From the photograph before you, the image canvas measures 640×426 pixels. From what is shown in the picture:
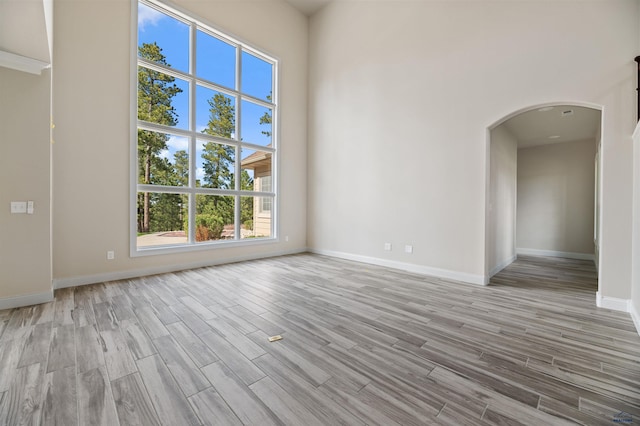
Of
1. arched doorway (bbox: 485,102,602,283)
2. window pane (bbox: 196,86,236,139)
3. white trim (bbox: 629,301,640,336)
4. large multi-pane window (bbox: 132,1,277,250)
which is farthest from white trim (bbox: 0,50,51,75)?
white trim (bbox: 629,301,640,336)

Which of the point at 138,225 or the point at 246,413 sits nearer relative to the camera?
the point at 246,413

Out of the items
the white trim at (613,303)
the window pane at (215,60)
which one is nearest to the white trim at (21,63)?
the window pane at (215,60)

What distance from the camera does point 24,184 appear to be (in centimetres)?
290

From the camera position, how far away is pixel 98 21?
365 centimetres

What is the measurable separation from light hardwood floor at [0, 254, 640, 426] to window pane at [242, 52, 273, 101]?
13.6 ft

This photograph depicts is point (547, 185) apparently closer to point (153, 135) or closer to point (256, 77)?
point (256, 77)

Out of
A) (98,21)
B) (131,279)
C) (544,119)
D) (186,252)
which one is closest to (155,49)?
(98,21)

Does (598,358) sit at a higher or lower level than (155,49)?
lower

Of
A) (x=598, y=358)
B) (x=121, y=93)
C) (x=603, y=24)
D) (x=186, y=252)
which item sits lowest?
(x=598, y=358)

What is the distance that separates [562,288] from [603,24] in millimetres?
3298

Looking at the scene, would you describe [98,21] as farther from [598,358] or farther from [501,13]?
[598,358]

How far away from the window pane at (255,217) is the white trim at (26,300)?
2.89 metres

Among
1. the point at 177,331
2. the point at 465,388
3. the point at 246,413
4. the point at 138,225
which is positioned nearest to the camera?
the point at 246,413

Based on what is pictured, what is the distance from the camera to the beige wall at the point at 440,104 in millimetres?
3004
